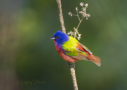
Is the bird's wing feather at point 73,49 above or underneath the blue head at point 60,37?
underneath

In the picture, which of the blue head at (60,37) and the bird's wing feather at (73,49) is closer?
the blue head at (60,37)

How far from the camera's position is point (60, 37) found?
264 cm

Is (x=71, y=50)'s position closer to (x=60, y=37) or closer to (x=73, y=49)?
(x=73, y=49)

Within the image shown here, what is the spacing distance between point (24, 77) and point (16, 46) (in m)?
0.68

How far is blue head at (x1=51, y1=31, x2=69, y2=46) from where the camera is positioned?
2584mm

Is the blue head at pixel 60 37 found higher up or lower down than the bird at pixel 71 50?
higher up

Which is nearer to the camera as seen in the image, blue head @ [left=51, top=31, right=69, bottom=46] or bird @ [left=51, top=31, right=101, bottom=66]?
blue head @ [left=51, top=31, right=69, bottom=46]

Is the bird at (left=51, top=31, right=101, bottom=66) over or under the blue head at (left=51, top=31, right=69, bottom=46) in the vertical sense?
under

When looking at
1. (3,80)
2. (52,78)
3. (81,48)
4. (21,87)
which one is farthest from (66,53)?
(21,87)

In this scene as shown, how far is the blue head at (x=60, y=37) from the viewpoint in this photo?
258cm

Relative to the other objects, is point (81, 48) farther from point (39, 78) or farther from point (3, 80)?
point (39, 78)

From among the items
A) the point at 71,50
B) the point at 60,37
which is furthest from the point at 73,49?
the point at 60,37

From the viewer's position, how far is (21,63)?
4.45 meters

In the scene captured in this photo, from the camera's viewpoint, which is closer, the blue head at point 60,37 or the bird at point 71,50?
the blue head at point 60,37
